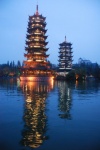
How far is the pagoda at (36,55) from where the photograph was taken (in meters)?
78.9

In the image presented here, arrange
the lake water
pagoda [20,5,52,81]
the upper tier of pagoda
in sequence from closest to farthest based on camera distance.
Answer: the lake water
pagoda [20,5,52,81]
the upper tier of pagoda

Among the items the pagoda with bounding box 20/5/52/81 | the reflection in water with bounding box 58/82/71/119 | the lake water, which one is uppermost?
the pagoda with bounding box 20/5/52/81

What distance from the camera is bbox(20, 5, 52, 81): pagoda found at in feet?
259

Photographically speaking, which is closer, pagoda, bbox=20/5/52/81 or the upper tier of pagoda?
pagoda, bbox=20/5/52/81

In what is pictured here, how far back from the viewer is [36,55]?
265ft

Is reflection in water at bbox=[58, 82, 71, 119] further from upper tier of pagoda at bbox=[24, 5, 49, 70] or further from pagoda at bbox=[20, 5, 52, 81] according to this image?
upper tier of pagoda at bbox=[24, 5, 49, 70]

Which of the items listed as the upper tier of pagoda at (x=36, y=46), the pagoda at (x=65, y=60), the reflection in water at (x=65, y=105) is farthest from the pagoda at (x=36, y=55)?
the reflection in water at (x=65, y=105)

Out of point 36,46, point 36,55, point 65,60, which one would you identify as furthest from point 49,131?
point 65,60

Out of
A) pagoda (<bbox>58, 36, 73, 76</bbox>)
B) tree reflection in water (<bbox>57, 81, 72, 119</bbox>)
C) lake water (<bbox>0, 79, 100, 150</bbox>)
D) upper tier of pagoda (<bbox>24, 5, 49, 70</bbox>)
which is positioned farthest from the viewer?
pagoda (<bbox>58, 36, 73, 76</bbox>)

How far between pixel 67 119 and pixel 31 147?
17.1ft

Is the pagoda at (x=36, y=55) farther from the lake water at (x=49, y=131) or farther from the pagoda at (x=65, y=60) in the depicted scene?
the lake water at (x=49, y=131)

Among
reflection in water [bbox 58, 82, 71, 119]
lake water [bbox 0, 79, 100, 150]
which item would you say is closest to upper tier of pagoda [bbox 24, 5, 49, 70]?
reflection in water [bbox 58, 82, 71, 119]

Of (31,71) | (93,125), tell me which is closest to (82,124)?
(93,125)

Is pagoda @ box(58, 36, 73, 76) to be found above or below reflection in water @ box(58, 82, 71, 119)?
above
